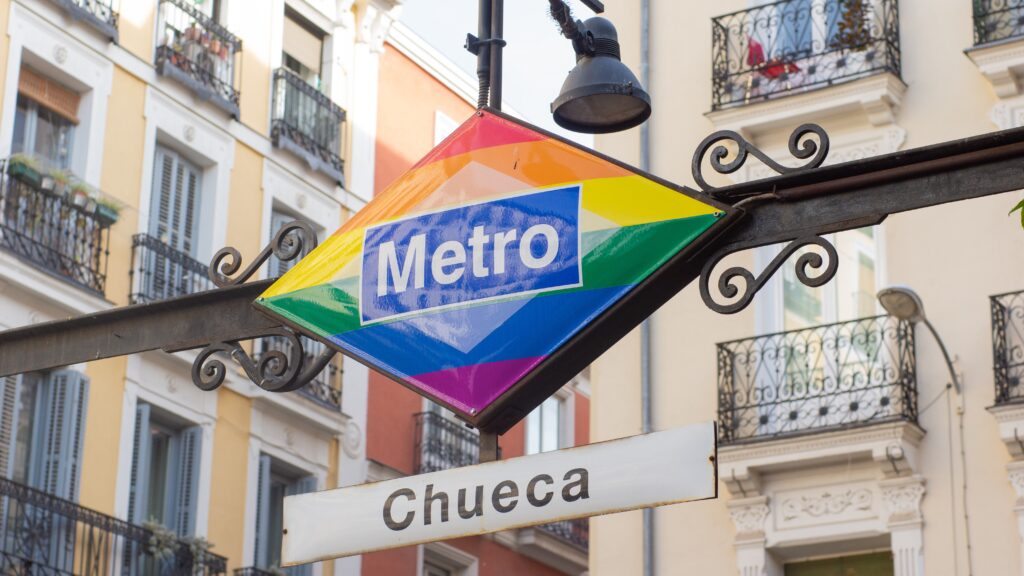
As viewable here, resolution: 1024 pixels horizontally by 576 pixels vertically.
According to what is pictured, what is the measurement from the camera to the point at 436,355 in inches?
226

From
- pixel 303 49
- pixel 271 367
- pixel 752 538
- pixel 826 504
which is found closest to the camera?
pixel 271 367

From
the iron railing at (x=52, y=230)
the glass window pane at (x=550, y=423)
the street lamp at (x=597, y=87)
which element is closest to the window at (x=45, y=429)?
the iron railing at (x=52, y=230)

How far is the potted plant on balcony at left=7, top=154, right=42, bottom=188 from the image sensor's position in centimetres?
2156

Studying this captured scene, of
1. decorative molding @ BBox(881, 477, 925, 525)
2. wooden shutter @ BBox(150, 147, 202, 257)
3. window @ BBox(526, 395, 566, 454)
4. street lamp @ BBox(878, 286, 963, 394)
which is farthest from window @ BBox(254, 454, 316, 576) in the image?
street lamp @ BBox(878, 286, 963, 394)

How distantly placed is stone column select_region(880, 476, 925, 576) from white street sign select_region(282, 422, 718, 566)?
14.1 m

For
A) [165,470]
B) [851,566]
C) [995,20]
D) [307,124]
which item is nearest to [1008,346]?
[851,566]

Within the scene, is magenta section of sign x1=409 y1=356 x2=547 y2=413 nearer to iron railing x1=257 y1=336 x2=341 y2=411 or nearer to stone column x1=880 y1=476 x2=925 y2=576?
stone column x1=880 y1=476 x2=925 y2=576

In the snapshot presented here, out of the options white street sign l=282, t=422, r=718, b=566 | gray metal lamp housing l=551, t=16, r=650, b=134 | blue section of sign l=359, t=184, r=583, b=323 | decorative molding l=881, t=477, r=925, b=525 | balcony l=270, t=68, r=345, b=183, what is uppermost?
balcony l=270, t=68, r=345, b=183

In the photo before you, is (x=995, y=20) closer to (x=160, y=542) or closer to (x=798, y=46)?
(x=798, y=46)

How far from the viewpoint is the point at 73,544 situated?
2150 cm

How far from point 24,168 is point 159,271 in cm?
266

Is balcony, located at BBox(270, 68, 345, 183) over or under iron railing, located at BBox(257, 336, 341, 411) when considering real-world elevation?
over

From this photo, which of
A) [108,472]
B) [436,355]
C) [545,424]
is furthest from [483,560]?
[436,355]

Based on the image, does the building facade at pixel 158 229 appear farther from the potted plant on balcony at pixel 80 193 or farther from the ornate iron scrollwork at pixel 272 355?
the ornate iron scrollwork at pixel 272 355
